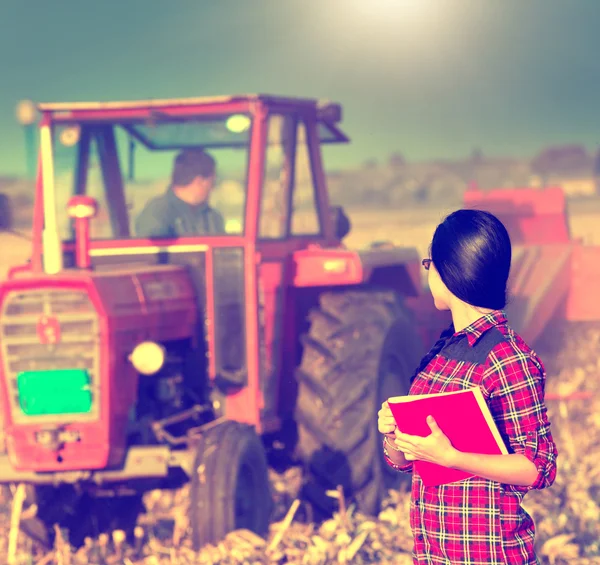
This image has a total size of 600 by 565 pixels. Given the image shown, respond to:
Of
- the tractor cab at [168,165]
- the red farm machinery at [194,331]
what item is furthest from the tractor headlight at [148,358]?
the tractor cab at [168,165]

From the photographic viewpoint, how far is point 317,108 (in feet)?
20.0

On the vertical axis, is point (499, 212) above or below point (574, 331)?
above

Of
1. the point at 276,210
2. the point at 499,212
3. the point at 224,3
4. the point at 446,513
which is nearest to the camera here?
the point at 446,513

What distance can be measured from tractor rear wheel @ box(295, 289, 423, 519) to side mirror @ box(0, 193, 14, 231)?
1481 mm

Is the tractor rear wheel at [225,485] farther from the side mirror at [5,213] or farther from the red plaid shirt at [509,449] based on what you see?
the red plaid shirt at [509,449]

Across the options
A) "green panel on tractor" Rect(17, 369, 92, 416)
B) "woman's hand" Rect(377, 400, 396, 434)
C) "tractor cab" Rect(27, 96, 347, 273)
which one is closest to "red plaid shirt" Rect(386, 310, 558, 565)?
Result: "woman's hand" Rect(377, 400, 396, 434)

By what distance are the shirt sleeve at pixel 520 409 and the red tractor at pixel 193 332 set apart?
8.22 feet

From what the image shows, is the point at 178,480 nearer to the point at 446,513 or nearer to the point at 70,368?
the point at 70,368

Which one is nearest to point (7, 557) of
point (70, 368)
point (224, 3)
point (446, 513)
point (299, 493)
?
point (70, 368)

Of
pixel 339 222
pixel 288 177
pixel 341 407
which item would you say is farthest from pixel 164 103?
pixel 341 407

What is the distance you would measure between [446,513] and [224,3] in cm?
2976

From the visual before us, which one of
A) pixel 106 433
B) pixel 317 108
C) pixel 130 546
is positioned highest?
pixel 317 108

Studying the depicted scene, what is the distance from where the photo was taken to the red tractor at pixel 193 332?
493 cm

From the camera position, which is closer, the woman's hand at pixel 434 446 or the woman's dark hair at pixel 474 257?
the woman's hand at pixel 434 446
